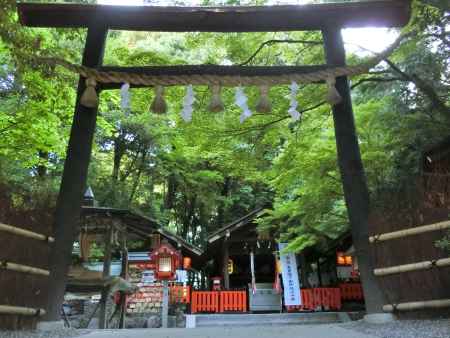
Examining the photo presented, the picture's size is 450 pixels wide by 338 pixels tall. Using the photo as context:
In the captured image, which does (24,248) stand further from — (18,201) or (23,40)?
(23,40)

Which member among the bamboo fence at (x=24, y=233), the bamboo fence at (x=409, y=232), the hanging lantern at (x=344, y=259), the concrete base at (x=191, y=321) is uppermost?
the hanging lantern at (x=344, y=259)

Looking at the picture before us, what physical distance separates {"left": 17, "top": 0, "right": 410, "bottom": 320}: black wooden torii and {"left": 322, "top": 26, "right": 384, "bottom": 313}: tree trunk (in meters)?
0.01

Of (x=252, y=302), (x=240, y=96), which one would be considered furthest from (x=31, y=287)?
(x=252, y=302)

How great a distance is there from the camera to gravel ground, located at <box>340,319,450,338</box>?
3.47 meters

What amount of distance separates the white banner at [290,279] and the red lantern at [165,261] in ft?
14.9

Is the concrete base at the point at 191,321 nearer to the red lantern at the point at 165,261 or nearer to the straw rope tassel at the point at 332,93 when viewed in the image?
the red lantern at the point at 165,261

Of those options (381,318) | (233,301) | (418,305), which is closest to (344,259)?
(233,301)

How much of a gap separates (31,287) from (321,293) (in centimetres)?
1371

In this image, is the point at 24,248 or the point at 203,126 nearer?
the point at 24,248

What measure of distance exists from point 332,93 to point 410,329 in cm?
294

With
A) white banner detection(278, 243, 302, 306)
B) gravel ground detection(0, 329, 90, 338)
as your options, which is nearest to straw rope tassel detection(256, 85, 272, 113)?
gravel ground detection(0, 329, 90, 338)

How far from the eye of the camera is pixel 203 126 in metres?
7.79

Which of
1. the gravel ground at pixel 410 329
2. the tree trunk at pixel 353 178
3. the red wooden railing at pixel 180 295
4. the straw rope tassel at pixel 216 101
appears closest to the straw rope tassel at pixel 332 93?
the tree trunk at pixel 353 178

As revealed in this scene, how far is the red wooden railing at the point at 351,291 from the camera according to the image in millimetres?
16875
